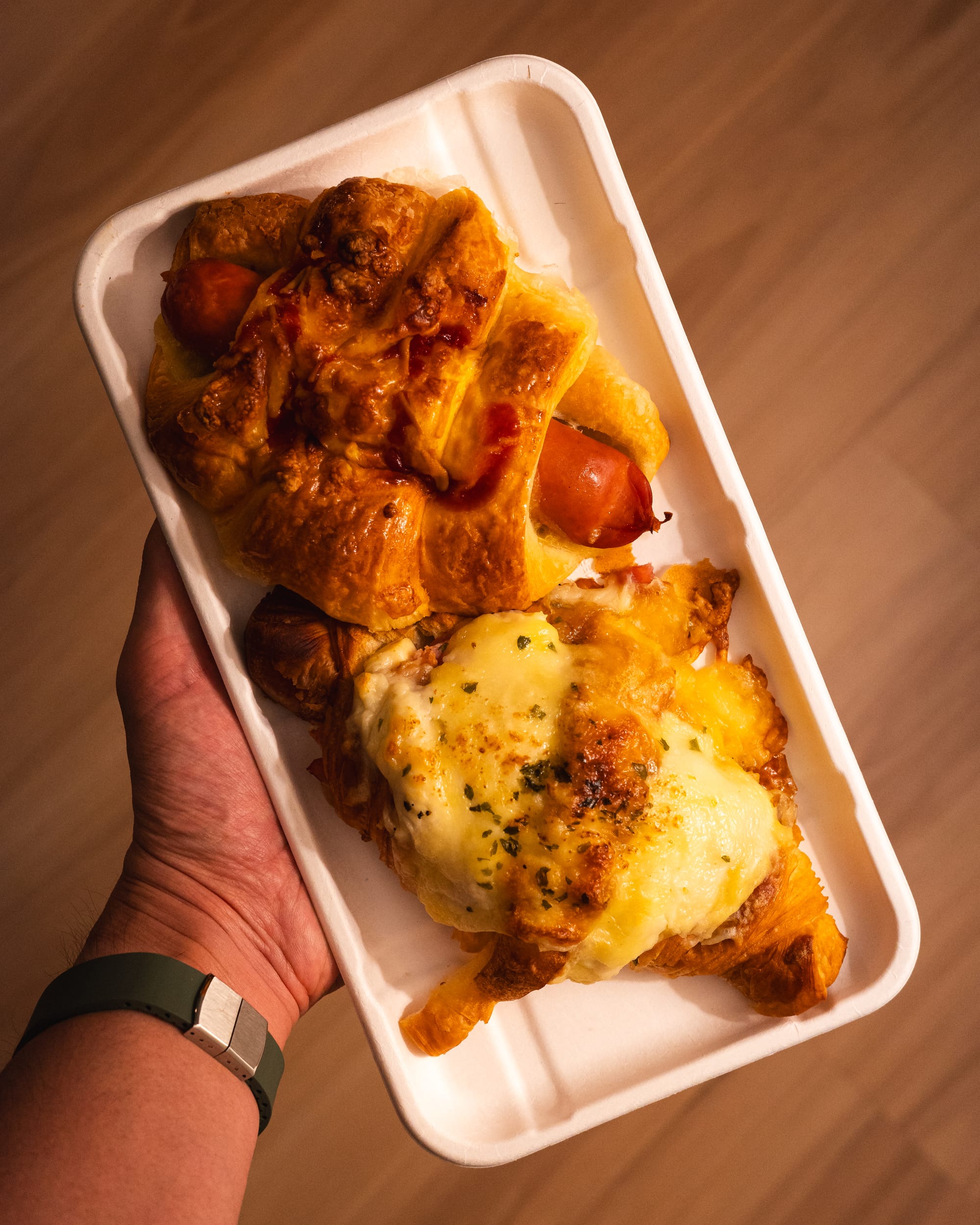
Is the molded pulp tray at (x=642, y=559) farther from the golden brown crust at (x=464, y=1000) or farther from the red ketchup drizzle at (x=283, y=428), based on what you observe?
the red ketchup drizzle at (x=283, y=428)

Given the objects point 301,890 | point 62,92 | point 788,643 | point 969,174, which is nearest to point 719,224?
point 969,174

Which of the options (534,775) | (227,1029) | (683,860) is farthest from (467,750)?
(227,1029)

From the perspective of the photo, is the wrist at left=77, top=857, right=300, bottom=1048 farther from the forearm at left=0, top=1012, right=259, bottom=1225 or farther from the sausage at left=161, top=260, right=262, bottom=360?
the sausage at left=161, top=260, right=262, bottom=360

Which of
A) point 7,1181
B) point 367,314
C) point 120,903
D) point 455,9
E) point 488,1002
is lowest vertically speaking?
point 7,1181

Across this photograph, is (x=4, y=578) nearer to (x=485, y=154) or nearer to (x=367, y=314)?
(x=367, y=314)

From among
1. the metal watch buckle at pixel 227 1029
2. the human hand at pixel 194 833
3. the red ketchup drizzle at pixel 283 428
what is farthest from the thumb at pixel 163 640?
the metal watch buckle at pixel 227 1029

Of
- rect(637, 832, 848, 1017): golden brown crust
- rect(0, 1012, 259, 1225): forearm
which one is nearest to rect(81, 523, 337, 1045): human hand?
rect(0, 1012, 259, 1225): forearm
